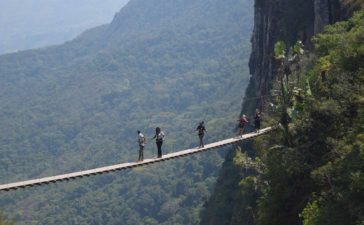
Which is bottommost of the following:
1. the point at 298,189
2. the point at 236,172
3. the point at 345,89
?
the point at 236,172

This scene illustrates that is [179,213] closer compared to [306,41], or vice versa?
[306,41]

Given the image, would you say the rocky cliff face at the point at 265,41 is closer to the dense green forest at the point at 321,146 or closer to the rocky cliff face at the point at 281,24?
the rocky cliff face at the point at 281,24

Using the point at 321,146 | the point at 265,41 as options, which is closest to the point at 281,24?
the point at 265,41

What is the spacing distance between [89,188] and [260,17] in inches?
4534

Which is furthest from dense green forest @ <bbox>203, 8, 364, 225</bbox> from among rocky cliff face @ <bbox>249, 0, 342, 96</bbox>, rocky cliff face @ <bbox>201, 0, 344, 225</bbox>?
rocky cliff face @ <bbox>201, 0, 344, 225</bbox>

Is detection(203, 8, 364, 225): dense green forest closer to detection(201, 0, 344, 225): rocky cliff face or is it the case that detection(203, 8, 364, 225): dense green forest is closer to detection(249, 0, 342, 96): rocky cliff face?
detection(249, 0, 342, 96): rocky cliff face

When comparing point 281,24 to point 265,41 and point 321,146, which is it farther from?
point 321,146

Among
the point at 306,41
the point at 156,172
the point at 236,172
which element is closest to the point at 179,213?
the point at 156,172

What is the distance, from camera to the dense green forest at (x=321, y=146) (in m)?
20.1

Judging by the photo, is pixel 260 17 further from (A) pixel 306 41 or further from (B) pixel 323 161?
(B) pixel 323 161

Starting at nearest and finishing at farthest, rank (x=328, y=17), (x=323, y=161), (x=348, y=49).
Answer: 1. (x=323, y=161)
2. (x=348, y=49)
3. (x=328, y=17)

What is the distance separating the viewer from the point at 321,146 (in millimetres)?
24719

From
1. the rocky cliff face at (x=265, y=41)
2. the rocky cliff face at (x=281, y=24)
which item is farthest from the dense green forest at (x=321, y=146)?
the rocky cliff face at (x=265, y=41)

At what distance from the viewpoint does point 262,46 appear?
66562 mm
